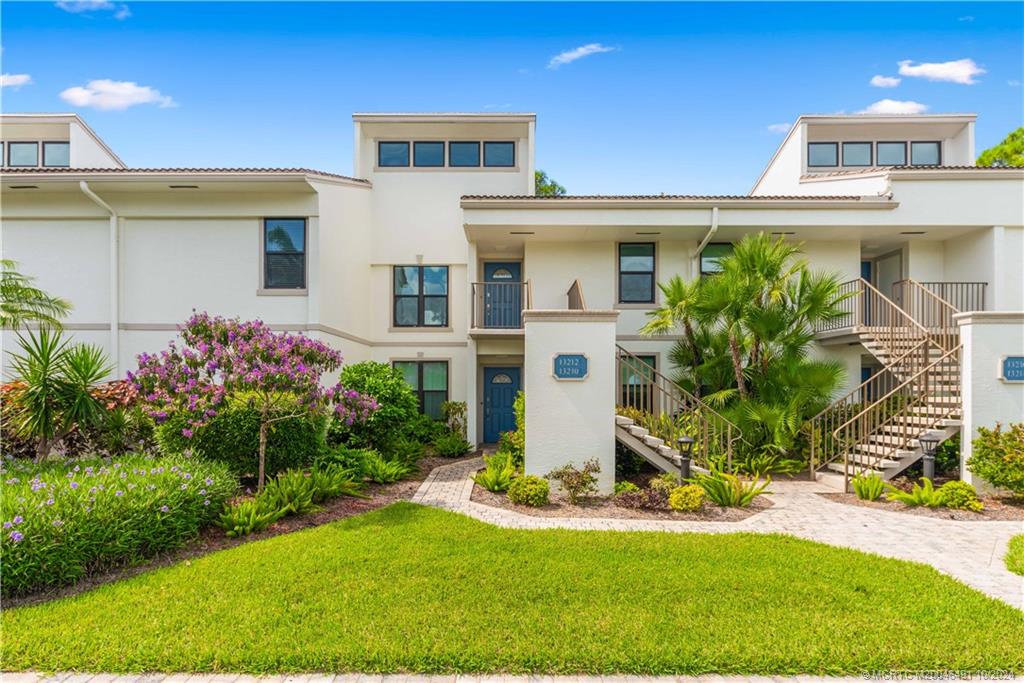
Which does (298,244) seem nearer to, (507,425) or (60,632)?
(507,425)

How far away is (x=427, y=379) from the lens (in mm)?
14680

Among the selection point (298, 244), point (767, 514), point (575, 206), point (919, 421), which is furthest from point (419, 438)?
point (919, 421)

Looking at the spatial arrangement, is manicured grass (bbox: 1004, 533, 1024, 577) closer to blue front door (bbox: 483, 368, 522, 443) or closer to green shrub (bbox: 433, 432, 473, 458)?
green shrub (bbox: 433, 432, 473, 458)

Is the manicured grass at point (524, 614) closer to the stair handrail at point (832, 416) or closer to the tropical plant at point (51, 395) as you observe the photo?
the tropical plant at point (51, 395)

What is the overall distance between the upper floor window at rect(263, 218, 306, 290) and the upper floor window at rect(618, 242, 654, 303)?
8.48 metres

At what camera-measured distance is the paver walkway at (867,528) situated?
5979 mm

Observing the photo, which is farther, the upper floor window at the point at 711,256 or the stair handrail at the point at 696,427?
the upper floor window at the point at 711,256

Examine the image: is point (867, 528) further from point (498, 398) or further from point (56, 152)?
point (56, 152)

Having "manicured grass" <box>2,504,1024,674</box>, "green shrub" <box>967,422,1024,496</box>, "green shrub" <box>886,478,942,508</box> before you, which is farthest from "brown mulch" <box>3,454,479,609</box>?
"green shrub" <box>967,422,1024,496</box>

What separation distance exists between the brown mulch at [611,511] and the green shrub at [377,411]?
3.41 m

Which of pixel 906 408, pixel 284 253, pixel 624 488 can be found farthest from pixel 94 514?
pixel 906 408

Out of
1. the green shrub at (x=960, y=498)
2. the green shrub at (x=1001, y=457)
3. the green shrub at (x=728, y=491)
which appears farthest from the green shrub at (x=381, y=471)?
the green shrub at (x=1001, y=457)

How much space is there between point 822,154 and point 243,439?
61.7ft

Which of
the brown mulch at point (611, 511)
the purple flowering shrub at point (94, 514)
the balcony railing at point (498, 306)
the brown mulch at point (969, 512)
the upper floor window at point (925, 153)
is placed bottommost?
the brown mulch at point (611, 511)
